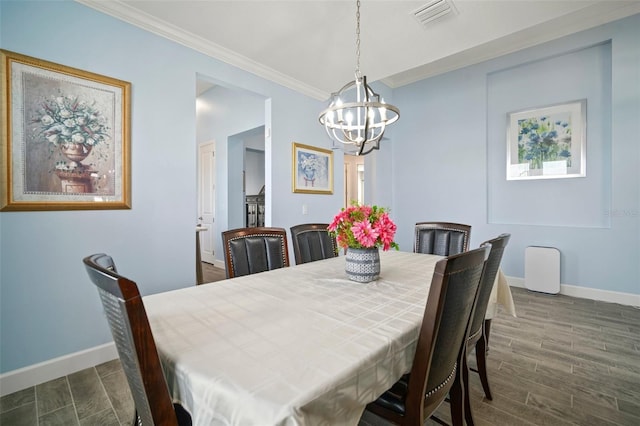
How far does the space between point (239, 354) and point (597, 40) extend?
16.4 ft

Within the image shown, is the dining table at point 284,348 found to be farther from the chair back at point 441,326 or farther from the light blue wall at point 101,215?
the light blue wall at point 101,215

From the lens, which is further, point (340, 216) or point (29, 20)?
point (29, 20)

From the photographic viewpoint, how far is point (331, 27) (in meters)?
2.41

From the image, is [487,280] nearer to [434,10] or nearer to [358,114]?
[358,114]

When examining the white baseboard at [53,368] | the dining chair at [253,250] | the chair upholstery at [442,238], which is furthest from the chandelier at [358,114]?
the white baseboard at [53,368]

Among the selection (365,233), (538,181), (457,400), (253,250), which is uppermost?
(538,181)

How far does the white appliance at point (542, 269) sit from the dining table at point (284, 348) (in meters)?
3.14

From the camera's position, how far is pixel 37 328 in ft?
5.98

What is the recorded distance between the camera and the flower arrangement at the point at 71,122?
186 cm

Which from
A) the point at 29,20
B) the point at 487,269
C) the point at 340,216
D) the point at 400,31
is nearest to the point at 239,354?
the point at 340,216

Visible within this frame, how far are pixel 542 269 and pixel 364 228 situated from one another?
3433 mm

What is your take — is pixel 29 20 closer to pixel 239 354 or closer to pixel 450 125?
pixel 239 354

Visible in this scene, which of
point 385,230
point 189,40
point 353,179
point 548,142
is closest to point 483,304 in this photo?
point 385,230

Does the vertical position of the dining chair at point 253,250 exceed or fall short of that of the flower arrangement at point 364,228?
it falls short
